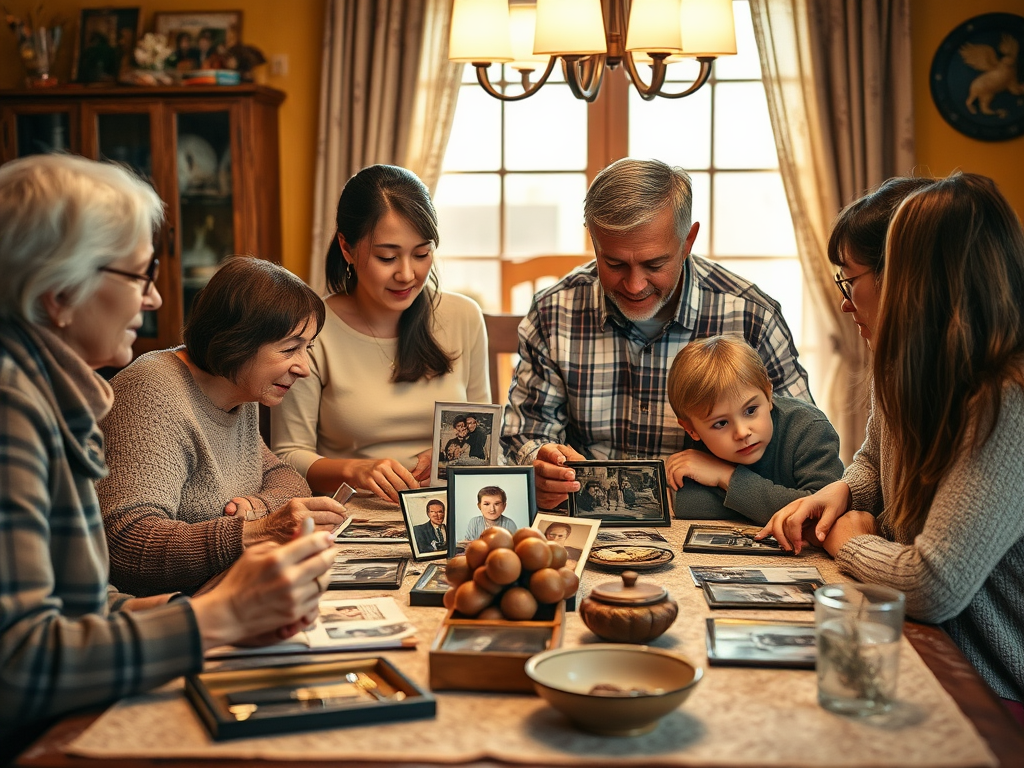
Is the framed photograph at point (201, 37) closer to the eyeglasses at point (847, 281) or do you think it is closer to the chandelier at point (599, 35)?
the chandelier at point (599, 35)

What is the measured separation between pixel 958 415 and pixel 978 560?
0.22 metres

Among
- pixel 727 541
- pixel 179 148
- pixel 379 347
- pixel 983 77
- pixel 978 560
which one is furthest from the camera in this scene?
pixel 179 148

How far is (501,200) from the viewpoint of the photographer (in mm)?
5039

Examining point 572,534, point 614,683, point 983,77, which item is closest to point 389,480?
point 572,534

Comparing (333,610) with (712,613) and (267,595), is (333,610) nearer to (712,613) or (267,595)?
(267,595)

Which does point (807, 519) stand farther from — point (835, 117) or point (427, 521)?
point (835, 117)

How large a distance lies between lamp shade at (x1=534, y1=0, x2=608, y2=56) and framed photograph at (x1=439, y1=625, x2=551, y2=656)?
159 cm

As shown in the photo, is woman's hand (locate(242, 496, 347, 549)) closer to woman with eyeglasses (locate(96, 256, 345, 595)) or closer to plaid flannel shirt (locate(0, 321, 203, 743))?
woman with eyeglasses (locate(96, 256, 345, 595))

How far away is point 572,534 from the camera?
69.7 inches

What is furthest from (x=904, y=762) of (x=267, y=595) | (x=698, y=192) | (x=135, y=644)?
(x=698, y=192)

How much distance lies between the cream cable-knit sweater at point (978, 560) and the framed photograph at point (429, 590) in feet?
2.21

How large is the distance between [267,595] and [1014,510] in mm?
1038

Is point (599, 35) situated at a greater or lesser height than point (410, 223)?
greater

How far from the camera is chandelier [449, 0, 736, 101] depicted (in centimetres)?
245
